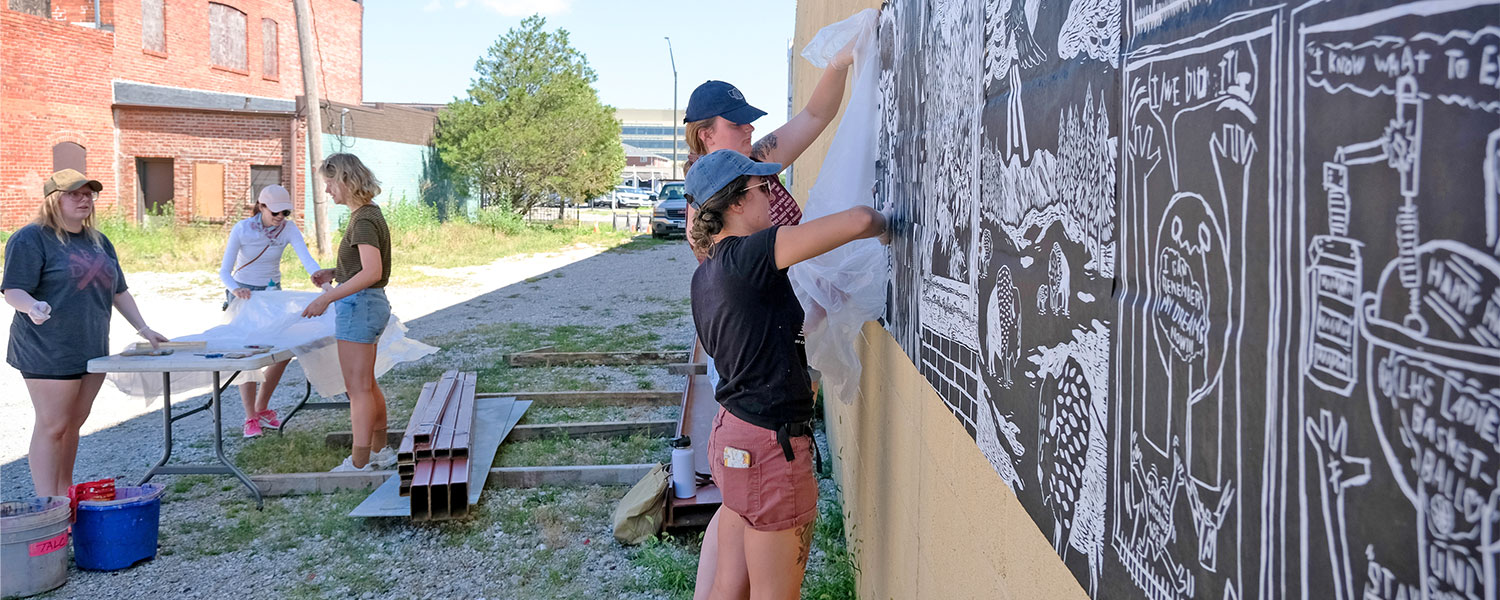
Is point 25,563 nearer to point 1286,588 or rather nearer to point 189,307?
point 1286,588

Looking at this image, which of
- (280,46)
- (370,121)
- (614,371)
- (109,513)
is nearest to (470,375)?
(614,371)

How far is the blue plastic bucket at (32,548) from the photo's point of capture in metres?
4.59

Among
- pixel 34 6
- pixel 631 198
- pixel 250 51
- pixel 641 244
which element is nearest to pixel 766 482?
pixel 641 244

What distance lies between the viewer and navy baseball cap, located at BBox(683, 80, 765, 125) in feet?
11.4

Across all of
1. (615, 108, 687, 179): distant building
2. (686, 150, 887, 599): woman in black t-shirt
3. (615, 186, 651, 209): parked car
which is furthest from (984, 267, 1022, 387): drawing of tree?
(615, 108, 687, 179): distant building

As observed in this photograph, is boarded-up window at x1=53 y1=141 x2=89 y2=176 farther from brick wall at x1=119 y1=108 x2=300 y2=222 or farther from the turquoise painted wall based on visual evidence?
the turquoise painted wall

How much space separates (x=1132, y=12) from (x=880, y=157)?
2371 millimetres

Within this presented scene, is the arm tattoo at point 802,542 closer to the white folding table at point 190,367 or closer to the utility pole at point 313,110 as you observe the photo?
the white folding table at point 190,367

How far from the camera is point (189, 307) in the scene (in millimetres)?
14734

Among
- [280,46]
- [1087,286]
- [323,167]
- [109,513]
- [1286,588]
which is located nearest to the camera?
[1286,588]

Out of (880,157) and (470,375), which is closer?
(880,157)

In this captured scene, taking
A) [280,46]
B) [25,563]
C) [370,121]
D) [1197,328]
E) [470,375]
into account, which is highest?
[280,46]

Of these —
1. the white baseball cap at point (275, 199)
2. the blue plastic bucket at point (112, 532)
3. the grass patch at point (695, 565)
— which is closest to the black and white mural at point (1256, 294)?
the grass patch at point (695, 565)

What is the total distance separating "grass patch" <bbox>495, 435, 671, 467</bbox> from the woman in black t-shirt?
4.04 metres
